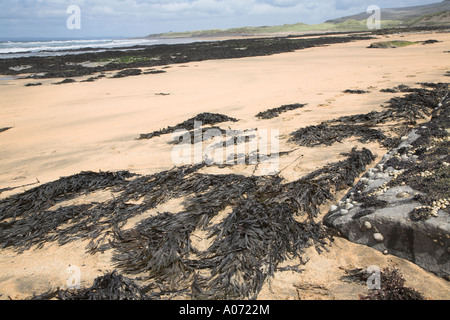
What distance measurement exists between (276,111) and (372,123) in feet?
6.29

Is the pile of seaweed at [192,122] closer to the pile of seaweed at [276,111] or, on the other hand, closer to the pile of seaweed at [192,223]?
the pile of seaweed at [276,111]

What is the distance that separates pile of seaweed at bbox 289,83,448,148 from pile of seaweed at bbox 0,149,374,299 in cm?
63

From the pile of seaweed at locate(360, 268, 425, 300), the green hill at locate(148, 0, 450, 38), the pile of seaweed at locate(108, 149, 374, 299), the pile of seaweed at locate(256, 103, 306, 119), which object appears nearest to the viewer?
the pile of seaweed at locate(360, 268, 425, 300)

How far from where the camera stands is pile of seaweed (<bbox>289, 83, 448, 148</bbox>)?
4363 millimetres

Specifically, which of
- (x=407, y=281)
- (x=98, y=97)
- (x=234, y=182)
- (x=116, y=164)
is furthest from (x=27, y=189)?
(x=98, y=97)

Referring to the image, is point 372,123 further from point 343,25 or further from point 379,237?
→ point 343,25

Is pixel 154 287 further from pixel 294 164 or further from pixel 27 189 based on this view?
pixel 27 189

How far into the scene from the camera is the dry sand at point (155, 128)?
2.10 metres

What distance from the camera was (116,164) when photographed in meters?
4.34

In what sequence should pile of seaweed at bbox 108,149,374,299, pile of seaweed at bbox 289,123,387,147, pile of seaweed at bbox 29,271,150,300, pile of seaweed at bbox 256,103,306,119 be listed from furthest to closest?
pile of seaweed at bbox 256,103,306,119, pile of seaweed at bbox 289,123,387,147, pile of seaweed at bbox 108,149,374,299, pile of seaweed at bbox 29,271,150,300

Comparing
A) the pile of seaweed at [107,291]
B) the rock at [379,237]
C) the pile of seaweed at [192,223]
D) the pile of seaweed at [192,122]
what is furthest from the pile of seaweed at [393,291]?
the pile of seaweed at [192,122]

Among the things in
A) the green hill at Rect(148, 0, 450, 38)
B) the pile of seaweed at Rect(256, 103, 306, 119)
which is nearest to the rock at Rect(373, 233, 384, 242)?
the pile of seaweed at Rect(256, 103, 306, 119)

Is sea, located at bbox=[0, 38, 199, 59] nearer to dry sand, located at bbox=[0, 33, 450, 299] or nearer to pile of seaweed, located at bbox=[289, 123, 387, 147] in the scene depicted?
dry sand, located at bbox=[0, 33, 450, 299]

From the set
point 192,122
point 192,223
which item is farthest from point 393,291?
point 192,122
